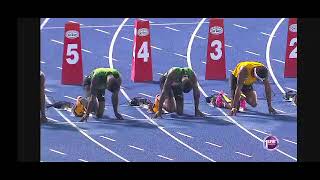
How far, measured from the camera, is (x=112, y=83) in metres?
6.22

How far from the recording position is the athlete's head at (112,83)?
6.22 meters

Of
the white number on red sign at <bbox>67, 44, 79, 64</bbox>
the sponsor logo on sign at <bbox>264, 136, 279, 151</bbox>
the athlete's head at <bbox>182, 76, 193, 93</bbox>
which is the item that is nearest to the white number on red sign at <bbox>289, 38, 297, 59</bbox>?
the sponsor logo on sign at <bbox>264, 136, 279, 151</bbox>

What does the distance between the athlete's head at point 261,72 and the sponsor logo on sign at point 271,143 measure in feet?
1.93

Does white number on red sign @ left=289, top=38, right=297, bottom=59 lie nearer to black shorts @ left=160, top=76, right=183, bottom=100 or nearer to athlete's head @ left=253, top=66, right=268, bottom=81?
athlete's head @ left=253, top=66, right=268, bottom=81

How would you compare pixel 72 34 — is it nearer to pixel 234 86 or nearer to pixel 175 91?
pixel 175 91

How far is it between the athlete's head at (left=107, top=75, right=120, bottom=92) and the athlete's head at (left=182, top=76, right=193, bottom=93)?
25.1 inches

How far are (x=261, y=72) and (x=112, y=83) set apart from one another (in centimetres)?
146

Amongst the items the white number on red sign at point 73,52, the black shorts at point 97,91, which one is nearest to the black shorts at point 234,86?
the black shorts at point 97,91

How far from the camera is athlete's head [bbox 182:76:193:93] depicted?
20.5 feet

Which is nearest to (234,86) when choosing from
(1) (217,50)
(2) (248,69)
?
(2) (248,69)
